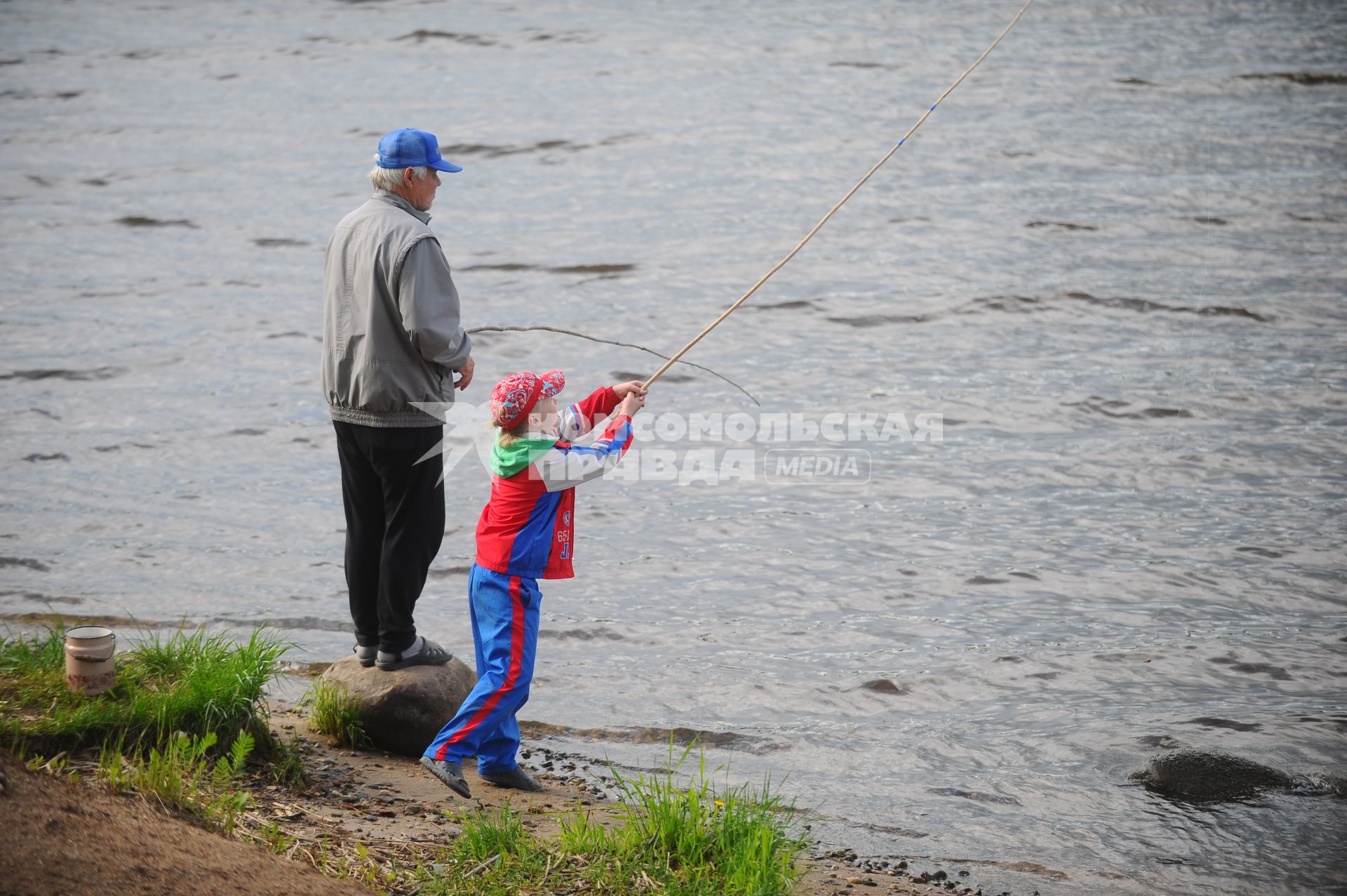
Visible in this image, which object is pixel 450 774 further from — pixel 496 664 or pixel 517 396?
pixel 517 396

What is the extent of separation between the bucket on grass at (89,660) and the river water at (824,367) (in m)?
1.52

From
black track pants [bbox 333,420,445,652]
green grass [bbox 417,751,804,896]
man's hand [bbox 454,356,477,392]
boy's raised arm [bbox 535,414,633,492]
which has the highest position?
man's hand [bbox 454,356,477,392]

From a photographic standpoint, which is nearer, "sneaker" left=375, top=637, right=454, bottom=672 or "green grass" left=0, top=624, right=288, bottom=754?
"green grass" left=0, top=624, right=288, bottom=754

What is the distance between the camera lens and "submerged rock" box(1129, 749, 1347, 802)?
14.8 feet

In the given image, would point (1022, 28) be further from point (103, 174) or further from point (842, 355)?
point (103, 174)

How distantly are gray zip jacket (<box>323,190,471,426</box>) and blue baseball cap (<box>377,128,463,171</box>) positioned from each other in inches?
4.5

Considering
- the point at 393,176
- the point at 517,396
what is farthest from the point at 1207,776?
the point at 393,176

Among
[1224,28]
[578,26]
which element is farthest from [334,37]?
[1224,28]

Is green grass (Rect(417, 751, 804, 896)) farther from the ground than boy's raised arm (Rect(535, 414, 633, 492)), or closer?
closer

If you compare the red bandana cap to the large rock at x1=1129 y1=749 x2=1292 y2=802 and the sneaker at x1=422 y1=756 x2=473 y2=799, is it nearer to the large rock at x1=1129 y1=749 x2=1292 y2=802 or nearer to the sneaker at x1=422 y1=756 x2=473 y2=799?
the sneaker at x1=422 y1=756 x2=473 y2=799

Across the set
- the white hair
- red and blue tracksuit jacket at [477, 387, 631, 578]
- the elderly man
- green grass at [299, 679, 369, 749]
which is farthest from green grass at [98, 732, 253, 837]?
the white hair

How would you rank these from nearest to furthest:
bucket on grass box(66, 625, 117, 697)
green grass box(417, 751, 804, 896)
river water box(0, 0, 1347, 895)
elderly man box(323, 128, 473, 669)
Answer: green grass box(417, 751, 804, 896) → bucket on grass box(66, 625, 117, 697) → elderly man box(323, 128, 473, 669) → river water box(0, 0, 1347, 895)

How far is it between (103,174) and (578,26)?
6.89 m

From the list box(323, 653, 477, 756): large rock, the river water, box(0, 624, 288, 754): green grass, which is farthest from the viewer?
the river water
